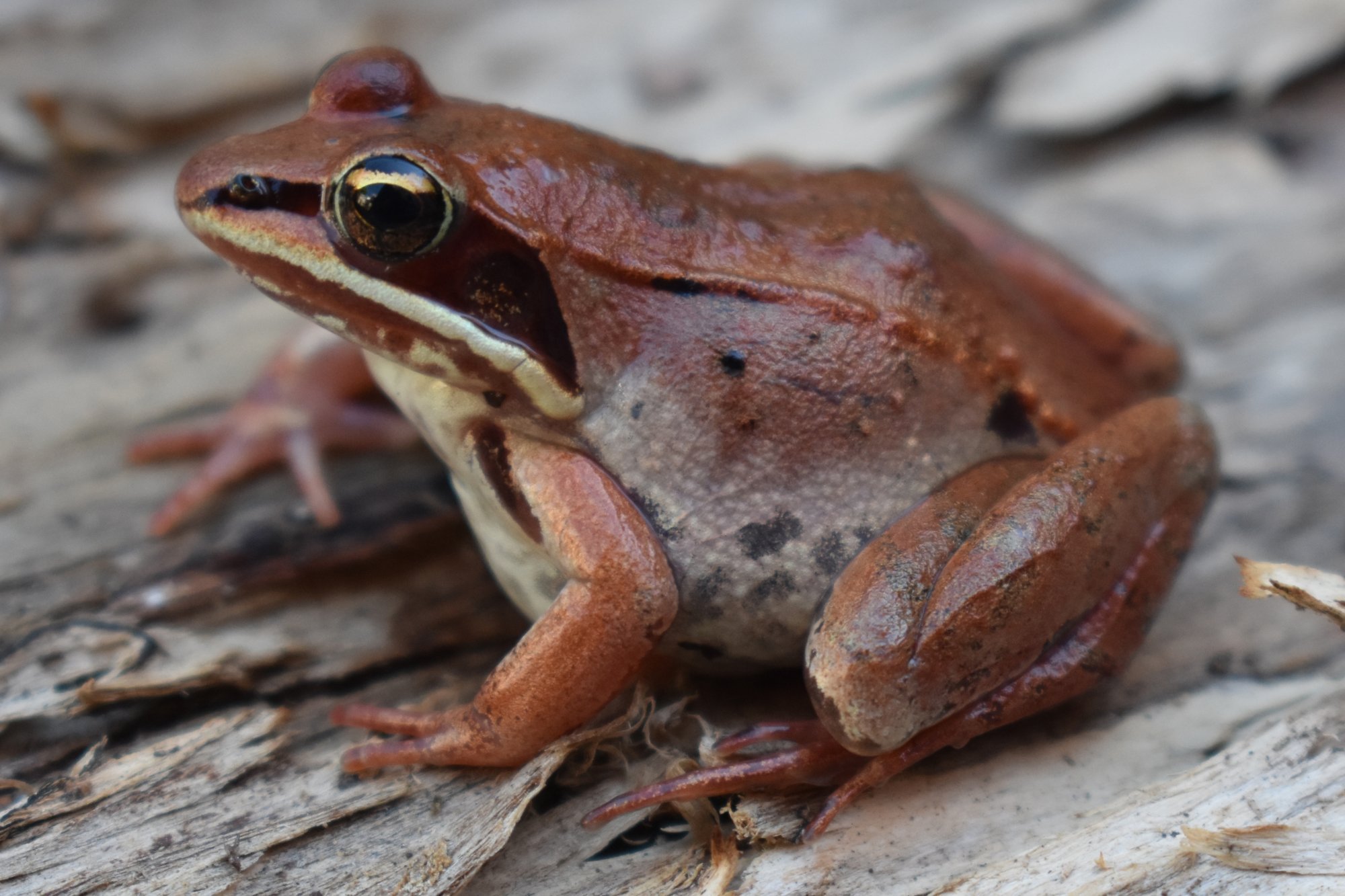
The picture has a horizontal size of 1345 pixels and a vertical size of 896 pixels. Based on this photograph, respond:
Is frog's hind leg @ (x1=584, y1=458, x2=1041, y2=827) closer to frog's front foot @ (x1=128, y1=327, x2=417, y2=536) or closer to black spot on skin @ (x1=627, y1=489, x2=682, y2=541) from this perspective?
black spot on skin @ (x1=627, y1=489, x2=682, y2=541)

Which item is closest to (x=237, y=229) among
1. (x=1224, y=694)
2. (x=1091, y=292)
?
(x=1091, y=292)

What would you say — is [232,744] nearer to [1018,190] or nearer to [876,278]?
[876,278]

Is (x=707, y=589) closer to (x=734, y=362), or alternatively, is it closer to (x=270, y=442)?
(x=734, y=362)

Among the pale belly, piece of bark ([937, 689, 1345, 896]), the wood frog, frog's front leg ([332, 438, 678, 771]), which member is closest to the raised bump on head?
the wood frog

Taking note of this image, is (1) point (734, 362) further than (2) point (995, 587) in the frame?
Yes

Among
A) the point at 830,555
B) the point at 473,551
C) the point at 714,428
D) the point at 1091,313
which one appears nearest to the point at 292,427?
→ the point at 473,551

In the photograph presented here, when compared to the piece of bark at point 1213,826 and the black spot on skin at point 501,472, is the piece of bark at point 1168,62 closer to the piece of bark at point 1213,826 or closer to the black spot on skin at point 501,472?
the piece of bark at point 1213,826

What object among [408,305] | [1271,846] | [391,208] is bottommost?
[1271,846]
